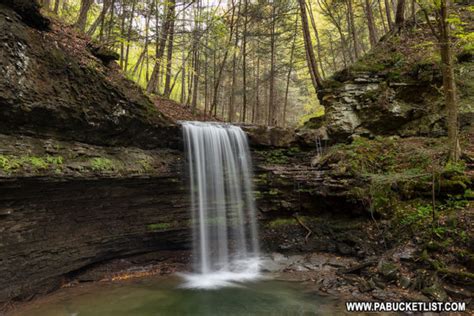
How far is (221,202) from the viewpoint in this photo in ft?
30.6

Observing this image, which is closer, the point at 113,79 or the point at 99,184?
the point at 99,184

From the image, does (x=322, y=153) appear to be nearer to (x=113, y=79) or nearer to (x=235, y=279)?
(x=235, y=279)

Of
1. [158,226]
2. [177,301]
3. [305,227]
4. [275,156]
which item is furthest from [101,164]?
[305,227]

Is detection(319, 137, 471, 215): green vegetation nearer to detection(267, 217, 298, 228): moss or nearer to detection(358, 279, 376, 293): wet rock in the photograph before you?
detection(267, 217, 298, 228): moss

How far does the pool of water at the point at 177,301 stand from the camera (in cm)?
569

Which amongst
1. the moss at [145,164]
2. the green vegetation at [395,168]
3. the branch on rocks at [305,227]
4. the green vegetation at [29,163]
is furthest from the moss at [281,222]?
the green vegetation at [29,163]

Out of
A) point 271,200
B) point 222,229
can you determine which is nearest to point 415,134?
point 271,200

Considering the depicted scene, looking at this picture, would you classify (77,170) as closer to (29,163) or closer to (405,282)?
(29,163)

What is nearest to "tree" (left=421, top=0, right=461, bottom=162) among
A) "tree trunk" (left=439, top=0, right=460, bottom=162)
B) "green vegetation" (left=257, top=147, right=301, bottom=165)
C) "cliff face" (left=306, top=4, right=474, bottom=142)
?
"tree trunk" (left=439, top=0, right=460, bottom=162)

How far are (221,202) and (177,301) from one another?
357cm

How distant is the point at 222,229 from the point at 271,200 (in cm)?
194

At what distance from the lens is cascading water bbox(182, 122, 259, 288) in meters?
8.87

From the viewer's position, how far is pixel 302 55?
18375 millimetres

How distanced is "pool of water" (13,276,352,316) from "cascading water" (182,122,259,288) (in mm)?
1340
